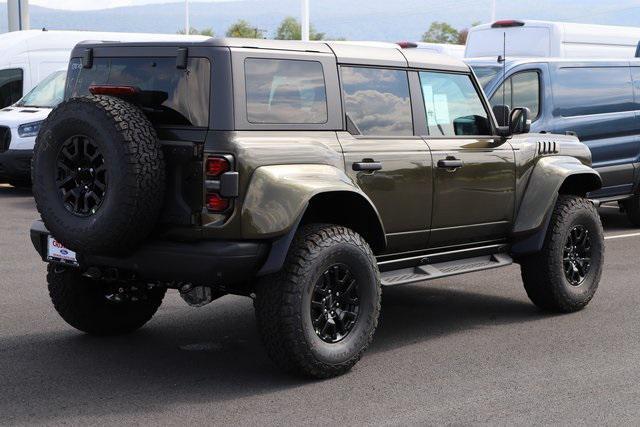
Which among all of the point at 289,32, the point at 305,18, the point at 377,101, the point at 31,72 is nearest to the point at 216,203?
the point at 377,101

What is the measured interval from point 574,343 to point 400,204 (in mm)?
1439

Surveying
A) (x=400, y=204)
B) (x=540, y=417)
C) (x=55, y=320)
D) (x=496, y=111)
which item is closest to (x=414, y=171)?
(x=400, y=204)

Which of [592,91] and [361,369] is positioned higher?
[592,91]

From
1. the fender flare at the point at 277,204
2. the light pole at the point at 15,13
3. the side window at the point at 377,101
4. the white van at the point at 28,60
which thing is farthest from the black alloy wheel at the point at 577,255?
the light pole at the point at 15,13

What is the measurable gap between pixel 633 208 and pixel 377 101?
7.18m

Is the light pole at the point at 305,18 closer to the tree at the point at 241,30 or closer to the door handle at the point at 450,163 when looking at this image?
the door handle at the point at 450,163

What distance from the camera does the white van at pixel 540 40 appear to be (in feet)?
53.9

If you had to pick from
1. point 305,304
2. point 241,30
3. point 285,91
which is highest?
point 285,91

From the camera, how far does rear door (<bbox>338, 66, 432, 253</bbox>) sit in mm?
6672

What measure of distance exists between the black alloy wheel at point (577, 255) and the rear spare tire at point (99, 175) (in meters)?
3.44

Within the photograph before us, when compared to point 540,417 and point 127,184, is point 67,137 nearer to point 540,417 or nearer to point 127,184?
point 127,184

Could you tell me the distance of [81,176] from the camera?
6.03m

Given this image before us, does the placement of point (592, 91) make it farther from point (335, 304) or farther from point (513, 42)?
point (335, 304)

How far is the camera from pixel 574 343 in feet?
23.5
